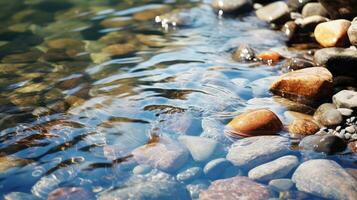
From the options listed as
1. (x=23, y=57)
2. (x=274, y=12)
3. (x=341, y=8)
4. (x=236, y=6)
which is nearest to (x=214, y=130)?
(x=341, y=8)

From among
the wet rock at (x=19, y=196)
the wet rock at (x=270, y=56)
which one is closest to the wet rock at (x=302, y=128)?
the wet rock at (x=270, y=56)

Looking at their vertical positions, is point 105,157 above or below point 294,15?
below

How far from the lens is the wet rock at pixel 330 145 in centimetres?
374

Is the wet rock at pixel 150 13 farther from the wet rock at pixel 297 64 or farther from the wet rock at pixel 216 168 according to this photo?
the wet rock at pixel 216 168

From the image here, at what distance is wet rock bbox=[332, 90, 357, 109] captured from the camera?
418 cm

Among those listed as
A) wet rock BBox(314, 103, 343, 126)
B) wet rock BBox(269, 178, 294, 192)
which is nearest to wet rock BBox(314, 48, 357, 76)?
wet rock BBox(314, 103, 343, 126)

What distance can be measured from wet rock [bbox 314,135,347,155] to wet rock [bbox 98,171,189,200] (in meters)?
1.35

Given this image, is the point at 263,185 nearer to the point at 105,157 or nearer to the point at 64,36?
the point at 105,157

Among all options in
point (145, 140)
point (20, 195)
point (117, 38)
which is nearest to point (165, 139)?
point (145, 140)

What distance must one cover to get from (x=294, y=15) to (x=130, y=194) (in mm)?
5360

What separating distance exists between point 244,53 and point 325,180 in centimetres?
317

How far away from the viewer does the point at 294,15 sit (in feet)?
24.6

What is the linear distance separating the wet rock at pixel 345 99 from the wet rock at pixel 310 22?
2492mm

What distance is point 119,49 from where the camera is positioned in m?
6.74
